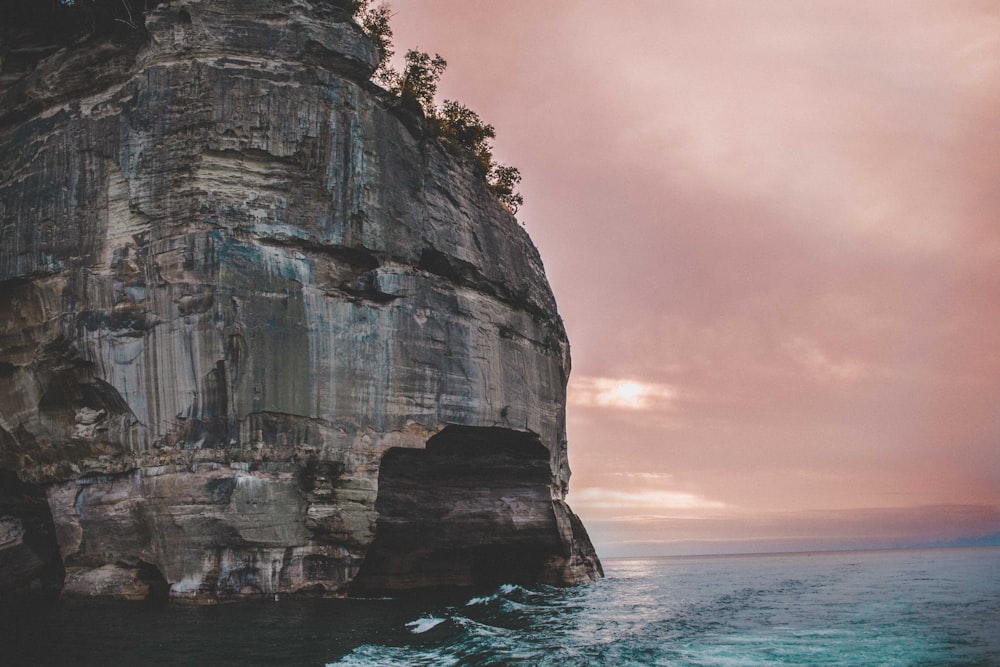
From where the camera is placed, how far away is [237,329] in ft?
59.0

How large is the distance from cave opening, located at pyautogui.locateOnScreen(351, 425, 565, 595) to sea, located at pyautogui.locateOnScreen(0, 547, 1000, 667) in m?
1.60

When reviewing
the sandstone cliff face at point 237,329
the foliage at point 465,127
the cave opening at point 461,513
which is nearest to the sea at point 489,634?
the cave opening at point 461,513

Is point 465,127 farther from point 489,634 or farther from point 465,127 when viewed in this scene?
point 489,634

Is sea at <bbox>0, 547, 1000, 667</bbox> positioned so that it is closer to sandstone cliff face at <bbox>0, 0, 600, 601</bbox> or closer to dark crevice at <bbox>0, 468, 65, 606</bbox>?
sandstone cliff face at <bbox>0, 0, 600, 601</bbox>

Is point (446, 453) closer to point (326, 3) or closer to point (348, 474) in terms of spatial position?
point (348, 474)

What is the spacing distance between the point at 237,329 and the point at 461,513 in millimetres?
8460

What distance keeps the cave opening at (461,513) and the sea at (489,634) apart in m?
1.60

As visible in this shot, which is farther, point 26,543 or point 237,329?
point 26,543

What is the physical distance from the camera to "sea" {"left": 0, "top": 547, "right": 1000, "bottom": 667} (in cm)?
1240

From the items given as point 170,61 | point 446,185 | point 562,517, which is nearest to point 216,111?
point 170,61

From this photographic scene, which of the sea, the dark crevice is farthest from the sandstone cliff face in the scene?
the sea

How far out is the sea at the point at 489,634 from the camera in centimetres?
1240

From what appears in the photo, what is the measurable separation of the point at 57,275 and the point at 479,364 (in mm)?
11537

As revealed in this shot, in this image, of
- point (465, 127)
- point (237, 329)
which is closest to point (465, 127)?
point (465, 127)
